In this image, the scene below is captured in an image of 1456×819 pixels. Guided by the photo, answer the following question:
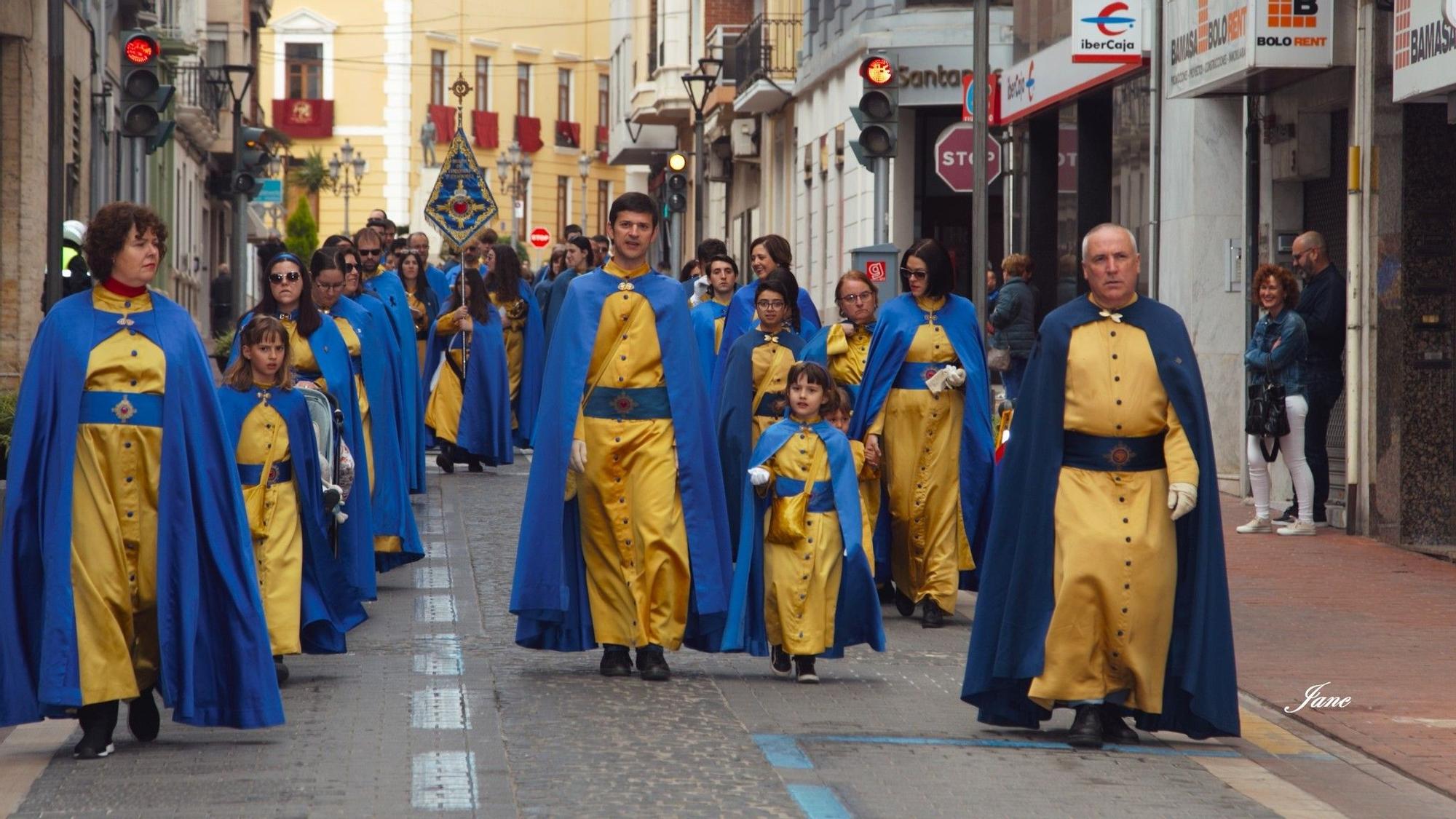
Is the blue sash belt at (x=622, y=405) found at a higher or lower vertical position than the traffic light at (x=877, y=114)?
lower

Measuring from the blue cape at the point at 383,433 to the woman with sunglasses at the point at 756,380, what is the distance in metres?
1.75

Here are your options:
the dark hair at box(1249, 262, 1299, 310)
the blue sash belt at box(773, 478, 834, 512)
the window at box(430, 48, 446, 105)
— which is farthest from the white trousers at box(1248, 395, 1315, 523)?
the window at box(430, 48, 446, 105)

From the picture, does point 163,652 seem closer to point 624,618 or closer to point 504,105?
point 624,618

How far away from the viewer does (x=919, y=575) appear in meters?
11.8

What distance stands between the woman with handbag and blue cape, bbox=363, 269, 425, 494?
5.36 m

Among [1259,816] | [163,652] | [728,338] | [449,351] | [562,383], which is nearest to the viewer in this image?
[1259,816]

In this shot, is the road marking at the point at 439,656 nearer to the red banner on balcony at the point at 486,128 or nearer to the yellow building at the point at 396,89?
the yellow building at the point at 396,89

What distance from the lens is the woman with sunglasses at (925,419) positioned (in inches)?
461

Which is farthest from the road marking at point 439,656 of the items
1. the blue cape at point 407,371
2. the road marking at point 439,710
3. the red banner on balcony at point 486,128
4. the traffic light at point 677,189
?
the red banner on balcony at point 486,128

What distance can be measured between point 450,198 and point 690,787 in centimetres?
1844

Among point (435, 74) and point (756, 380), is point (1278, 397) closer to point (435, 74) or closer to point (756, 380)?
point (756, 380)

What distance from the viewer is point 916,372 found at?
11.8m

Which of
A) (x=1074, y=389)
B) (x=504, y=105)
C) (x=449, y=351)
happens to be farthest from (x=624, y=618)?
(x=504, y=105)

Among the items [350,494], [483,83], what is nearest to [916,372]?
[350,494]
